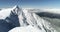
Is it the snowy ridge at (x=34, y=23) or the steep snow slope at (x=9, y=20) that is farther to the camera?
the steep snow slope at (x=9, y=20)

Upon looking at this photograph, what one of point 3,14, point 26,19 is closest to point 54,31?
point 26,19

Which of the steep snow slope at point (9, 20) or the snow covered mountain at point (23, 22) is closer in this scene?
the snow covered mountain at point (23, 22)

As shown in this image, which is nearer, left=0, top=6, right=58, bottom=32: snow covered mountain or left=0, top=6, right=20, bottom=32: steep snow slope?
left=0, top=6, right=58, bottom=32: snow covered mountain

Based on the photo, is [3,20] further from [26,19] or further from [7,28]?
[26,19]

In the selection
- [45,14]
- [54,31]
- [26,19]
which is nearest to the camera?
[54,31]

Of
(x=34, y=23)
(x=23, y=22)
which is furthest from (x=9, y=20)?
(x=34, y=23)

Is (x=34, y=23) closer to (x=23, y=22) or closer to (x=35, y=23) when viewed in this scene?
(x=35, y=23)

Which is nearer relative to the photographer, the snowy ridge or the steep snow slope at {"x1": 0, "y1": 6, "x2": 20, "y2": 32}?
the snowy ridge

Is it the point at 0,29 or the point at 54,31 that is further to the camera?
the point at 0,29
